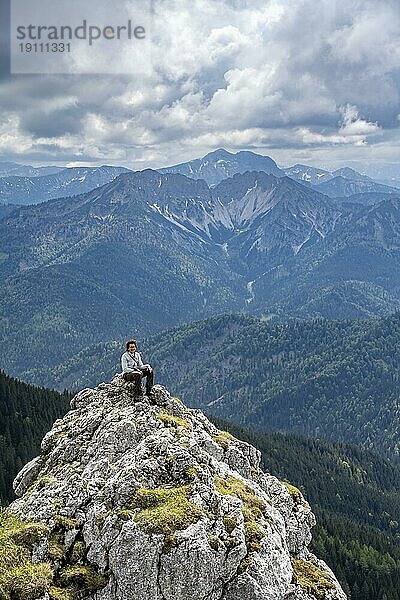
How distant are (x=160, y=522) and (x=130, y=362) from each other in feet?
52.7

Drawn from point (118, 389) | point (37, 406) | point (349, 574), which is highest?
point (118, 389)

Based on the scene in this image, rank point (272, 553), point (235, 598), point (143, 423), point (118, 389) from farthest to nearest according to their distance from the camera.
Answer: point (118, 389)
point (143, 423)
point (272, 553)
point (235, 598)

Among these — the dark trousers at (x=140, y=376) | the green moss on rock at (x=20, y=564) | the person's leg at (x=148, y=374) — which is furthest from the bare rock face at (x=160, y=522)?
the person's leg at (x=148, y=374)

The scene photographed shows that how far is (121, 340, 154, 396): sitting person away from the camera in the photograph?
40.6 metres

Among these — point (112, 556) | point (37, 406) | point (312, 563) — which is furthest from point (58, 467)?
point (37, 406)

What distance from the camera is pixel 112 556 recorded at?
27.0 meters

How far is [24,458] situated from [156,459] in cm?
10202

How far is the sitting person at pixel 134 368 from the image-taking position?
40.6 metres

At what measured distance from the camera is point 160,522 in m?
27.2

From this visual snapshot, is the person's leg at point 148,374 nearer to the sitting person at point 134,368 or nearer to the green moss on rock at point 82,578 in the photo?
the sitting person at point 134,368

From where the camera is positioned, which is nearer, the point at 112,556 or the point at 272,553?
the point at 112,556

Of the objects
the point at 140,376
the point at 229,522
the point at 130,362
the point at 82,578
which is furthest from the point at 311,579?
the point at 130,362

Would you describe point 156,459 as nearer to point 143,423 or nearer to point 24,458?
point 143,423

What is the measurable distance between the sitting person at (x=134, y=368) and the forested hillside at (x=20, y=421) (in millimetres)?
77326
